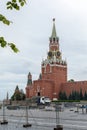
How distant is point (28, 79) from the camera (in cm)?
13262

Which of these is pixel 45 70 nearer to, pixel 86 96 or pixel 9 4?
pixel 86 96

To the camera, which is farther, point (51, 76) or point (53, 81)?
point (51, 76)

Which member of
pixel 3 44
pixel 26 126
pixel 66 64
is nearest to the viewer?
pixel 3 44

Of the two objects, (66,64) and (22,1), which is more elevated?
(66,64)

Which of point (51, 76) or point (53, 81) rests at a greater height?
point (51, 76)

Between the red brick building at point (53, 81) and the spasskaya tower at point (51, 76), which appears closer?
the red brick building at point (53, 81)

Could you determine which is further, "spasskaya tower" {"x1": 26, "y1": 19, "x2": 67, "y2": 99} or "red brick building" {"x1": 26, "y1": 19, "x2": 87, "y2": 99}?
"spasskaya tower" {"x1": 26, "y1": 19, "x2": 67, "y2": 99}

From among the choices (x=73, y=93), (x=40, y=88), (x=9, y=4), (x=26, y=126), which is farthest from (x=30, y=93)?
(x=9, y=4)

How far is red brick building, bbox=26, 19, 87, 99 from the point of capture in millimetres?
100125

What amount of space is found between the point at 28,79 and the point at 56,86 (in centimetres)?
3233

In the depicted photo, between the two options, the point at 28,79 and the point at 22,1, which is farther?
the point at 28,79

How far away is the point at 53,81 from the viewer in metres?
102

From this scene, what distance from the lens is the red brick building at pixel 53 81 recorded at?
100 metres

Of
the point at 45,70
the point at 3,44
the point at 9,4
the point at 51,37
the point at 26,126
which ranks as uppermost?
the point at 51,37
